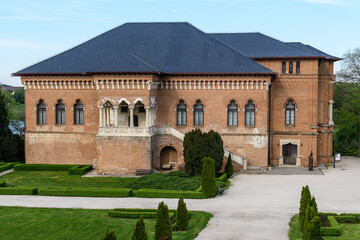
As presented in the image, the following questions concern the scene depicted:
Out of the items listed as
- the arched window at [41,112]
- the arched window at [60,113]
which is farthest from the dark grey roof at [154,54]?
the arched window at [60,113]

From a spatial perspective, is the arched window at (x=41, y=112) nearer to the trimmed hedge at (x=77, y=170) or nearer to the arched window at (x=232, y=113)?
the trimmed hedge at (x=77, y=170)

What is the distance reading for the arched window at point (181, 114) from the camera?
49250mm

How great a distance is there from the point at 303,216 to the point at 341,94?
149 ft

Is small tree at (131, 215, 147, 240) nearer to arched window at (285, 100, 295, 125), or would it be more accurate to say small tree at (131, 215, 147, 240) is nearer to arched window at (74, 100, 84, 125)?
arched window at (74, 100, 84, 125)

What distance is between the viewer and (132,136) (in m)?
45.2

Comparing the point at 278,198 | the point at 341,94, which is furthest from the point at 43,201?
the point at 341,94

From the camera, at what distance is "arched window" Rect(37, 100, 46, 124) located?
51.2m

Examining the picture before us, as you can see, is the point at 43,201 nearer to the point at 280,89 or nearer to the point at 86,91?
the point at 86,91

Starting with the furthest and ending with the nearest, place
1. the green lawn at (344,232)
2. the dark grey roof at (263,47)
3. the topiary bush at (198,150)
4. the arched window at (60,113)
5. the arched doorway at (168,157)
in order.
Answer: the arched window at (60,113) < the dark grey roof at (263,47) < the arched doorway at (168,157) < the topiary bush at (198,150) < the green lawn at (344,232)

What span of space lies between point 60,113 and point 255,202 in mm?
26361

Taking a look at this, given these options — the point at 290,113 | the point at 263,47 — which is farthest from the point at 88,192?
the point at 263,47

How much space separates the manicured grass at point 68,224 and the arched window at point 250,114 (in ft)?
66.9

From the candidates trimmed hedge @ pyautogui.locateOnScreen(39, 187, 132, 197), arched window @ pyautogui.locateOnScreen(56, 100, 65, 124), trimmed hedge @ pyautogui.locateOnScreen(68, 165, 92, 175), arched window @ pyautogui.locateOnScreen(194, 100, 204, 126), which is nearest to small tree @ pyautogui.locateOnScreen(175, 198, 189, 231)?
trimmed hedge @ pyautogui.locateOnScreen(39, 187, 132, 197)

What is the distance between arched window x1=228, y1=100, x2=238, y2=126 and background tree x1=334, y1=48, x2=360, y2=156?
59.7ft
